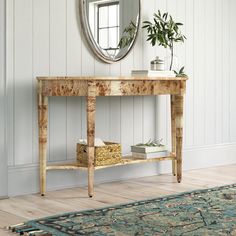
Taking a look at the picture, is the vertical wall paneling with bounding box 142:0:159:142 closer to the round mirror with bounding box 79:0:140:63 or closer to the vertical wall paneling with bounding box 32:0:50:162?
the round mirror with bounding box 79:0:140:63

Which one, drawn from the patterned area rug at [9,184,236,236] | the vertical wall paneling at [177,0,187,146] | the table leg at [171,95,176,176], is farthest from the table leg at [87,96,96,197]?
the vertical wall paneling at [177,0,187,146]

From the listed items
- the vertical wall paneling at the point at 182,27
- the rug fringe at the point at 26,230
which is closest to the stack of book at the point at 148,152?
the vertical wall paneling at the point at 182,27

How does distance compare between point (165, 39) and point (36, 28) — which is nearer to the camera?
point (36, 28)

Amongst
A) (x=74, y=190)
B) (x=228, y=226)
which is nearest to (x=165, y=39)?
(x=74, y=190)

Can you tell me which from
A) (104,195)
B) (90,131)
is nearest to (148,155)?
(104,195)

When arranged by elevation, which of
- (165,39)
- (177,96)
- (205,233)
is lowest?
(205,233)

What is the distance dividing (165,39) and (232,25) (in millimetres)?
1289

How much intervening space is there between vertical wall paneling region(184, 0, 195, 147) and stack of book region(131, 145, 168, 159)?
778 mm

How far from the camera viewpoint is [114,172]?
4.77m

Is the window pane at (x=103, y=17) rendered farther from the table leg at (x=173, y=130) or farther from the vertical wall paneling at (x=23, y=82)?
the table leg at (x=173, y=130)

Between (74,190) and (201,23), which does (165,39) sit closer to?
(201,23)

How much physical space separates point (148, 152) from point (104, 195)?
24.4 inches

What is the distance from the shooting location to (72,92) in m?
4.03

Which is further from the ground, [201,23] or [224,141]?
[201,23]
